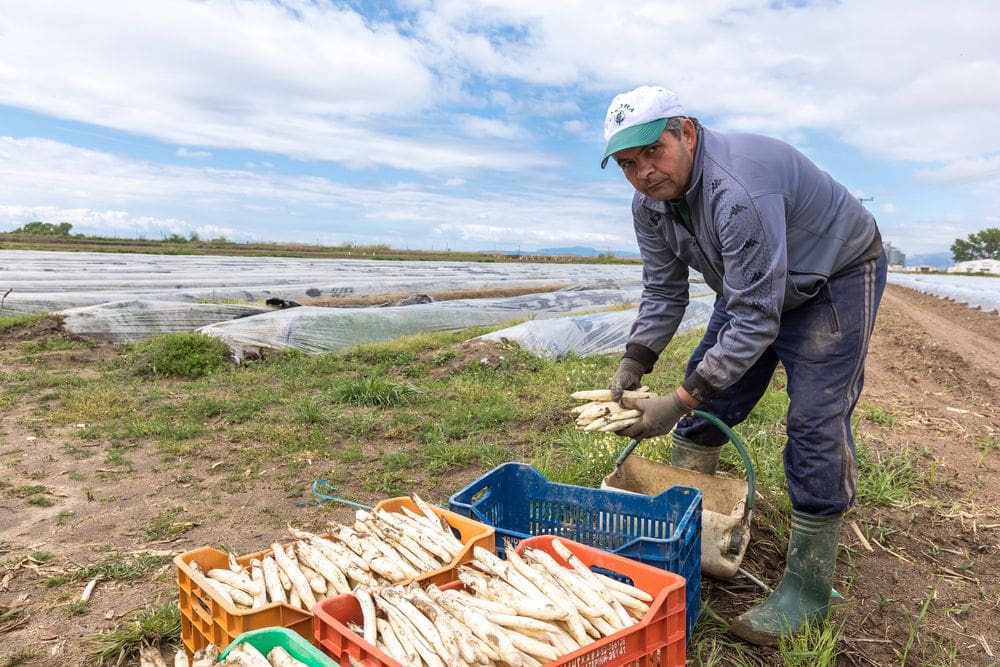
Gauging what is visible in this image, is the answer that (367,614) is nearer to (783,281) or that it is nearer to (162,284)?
(783,281)

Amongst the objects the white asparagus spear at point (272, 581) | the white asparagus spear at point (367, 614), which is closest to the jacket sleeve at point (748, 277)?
the white asparagus spear at point (367, 614)

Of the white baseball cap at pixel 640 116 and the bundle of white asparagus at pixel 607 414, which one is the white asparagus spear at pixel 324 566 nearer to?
the bundle of white asparagus at pixel 607 414

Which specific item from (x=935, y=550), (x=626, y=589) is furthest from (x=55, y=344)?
(x=935, y=550)

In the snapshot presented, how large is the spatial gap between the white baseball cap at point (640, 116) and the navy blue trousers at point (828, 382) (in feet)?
3.04

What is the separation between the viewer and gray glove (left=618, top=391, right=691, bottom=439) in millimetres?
2619

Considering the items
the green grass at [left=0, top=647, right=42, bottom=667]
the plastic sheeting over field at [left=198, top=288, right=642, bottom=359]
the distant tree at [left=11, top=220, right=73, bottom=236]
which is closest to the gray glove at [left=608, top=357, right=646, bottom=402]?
the green grass at [left=0, top=647, right=42, bottom=667]

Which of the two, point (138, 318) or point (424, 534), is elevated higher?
point (424, 534)

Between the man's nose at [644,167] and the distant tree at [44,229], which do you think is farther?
the distant tree at [44,229]

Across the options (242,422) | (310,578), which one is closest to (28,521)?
(242,422)

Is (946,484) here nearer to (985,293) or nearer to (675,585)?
(675,585)

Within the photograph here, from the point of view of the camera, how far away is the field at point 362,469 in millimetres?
2836

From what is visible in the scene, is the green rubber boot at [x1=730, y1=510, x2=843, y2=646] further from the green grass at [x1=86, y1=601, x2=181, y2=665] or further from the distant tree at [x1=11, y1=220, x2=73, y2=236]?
the distant tree at [x1=11, y1=220, x2=73, y2=236]

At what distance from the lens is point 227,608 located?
1968mm

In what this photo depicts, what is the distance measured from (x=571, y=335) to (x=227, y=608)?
26.6 feet
